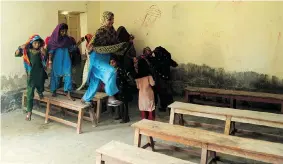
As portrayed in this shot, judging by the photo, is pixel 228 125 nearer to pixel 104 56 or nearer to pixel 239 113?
pixel 239 113

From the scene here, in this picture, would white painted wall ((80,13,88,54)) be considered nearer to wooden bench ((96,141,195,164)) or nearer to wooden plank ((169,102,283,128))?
wooden plank ((169,102,283,128))

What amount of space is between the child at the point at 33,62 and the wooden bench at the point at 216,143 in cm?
261

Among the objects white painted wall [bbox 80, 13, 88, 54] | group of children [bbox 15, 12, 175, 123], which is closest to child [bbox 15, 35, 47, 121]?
group of children [bbox 15, 12, 175, 123]

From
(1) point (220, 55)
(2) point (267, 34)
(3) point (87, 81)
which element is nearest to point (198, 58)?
(1) point (220, 55)

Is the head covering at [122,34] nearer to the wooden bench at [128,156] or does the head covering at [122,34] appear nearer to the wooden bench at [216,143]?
the wooden bench at [216,143]

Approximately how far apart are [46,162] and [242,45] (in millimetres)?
4778

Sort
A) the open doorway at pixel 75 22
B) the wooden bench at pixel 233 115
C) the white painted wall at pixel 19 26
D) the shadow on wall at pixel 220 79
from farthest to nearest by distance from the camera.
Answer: the open doorway at pixel 75 22 → the shadow on wall at pixel 220 79 → the white painted wall at pixel 19 26 → the wooden bench at pixel 233 115

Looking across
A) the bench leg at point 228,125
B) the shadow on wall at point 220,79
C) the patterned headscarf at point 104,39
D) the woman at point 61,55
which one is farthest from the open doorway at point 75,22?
the bench leg at point 228,125

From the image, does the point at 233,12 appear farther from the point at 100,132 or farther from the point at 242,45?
the point at 100,132

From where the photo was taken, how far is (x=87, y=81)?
4.99 meters

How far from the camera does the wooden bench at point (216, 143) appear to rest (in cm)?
273

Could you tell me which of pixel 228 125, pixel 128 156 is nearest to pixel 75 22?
pixel 228 125

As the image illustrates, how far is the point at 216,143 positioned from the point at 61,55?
345cm

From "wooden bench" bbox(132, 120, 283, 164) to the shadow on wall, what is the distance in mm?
3489
